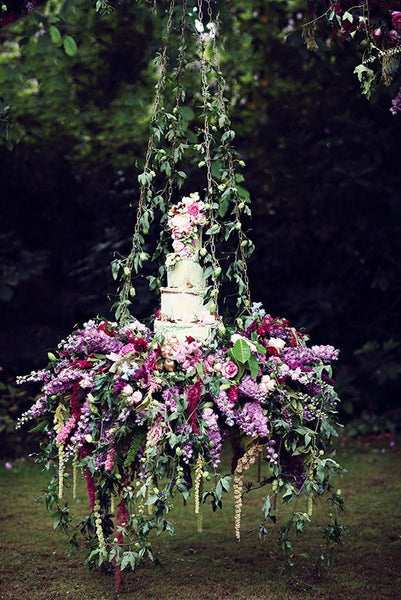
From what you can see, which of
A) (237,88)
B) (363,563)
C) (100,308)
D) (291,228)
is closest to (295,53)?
(237,88)

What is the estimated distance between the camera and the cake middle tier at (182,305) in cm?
333

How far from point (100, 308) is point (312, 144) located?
2.34m

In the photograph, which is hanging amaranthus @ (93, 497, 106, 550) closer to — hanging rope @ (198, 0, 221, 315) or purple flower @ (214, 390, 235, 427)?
purple flower @ (214, 390, 235, 427)

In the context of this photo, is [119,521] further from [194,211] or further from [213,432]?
[194,211]

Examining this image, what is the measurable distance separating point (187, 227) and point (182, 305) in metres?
0.34

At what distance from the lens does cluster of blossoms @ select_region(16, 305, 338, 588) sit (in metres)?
2.99

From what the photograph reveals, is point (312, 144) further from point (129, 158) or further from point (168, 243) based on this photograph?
point (168, 243)

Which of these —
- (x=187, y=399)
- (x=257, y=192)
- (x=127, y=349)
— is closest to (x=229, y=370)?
(x=187, y=399)

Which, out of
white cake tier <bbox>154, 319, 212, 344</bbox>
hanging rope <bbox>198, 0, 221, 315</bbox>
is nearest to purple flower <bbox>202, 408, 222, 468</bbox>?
white cake tier <bbox>154, 319, 212, 344</bbox>

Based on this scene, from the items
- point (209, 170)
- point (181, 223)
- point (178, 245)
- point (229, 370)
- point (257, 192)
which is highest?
point (257, 192)

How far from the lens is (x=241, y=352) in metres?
3.06

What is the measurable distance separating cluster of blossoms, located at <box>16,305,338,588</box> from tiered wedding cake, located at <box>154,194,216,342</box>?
0.11 m

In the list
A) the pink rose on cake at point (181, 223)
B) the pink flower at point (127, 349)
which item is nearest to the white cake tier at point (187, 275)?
the pink rose on cake at point (181, 223)

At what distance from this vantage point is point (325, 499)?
5051mm
